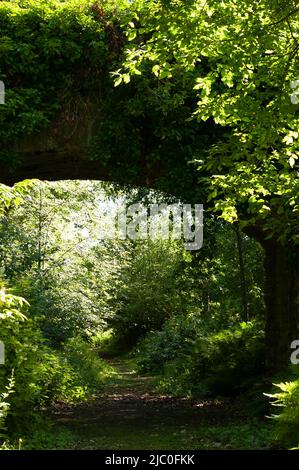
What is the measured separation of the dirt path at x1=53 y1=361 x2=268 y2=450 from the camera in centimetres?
744

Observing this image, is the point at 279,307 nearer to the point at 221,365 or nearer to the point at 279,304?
the point at 279,304

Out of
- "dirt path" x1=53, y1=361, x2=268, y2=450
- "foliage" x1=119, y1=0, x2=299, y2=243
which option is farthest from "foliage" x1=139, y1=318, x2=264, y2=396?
"foliage" x1=119, y1=0, x2=299, y2=243

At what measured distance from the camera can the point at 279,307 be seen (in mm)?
10930

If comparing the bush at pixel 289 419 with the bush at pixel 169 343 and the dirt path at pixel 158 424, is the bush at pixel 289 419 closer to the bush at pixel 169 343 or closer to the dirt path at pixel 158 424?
the dirt path at pixel 158 424

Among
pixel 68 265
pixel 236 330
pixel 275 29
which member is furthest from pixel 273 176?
pixel 68 265

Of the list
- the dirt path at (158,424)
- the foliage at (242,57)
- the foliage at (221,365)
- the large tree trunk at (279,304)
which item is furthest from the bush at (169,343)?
the foliage at (242,57)

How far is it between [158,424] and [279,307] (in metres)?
3.19

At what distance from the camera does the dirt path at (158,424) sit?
7441mm

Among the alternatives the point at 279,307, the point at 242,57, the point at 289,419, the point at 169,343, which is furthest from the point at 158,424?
the point at 169,343

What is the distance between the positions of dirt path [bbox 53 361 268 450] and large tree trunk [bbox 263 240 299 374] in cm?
123

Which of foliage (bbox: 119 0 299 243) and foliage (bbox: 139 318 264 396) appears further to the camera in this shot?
foliage (bbox: 139 318 264 396)

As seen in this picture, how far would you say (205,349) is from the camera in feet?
45.7

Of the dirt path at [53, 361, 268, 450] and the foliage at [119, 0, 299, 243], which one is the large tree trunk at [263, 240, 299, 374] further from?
the foliage at [119, 0, 299, 243]

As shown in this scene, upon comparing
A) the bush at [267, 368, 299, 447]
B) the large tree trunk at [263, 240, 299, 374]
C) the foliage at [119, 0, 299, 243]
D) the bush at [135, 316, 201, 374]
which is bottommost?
the bush at [135, 316, 201, 374]
